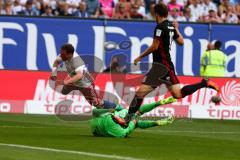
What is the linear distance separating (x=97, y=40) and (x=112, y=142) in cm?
1340

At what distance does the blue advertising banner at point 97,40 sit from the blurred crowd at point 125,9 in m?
0.83

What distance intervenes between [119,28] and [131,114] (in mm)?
12064

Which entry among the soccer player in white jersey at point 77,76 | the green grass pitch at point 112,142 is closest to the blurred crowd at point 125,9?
the green grass pitch at point 112,142

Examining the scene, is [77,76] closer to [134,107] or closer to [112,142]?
[134,107]

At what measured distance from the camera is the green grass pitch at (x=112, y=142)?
12.7 m

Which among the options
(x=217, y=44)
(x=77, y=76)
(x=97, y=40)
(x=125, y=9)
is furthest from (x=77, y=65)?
(x=125, y=9)

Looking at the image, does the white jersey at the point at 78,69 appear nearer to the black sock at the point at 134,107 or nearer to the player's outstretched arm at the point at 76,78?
the player's outstretched arm at the point at 76,78

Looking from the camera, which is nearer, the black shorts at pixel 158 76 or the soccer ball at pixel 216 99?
the black shorts at pixel 158 76

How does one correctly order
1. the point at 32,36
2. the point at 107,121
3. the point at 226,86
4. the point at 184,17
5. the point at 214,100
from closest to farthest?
1. the point at 107,121
2. the point at 214,100
3. the point at 226,86
4. the point at 32,36
5. the point at 184,17

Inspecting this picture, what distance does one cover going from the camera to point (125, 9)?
29594 mm

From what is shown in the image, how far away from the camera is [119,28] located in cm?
2833

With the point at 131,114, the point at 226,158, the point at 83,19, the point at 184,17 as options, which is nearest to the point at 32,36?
the point at 83,19

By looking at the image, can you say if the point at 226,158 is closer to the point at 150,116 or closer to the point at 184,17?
the point at 150,116

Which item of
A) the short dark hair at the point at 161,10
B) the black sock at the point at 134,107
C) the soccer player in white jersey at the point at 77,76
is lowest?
the black sock at the point at 134,107
